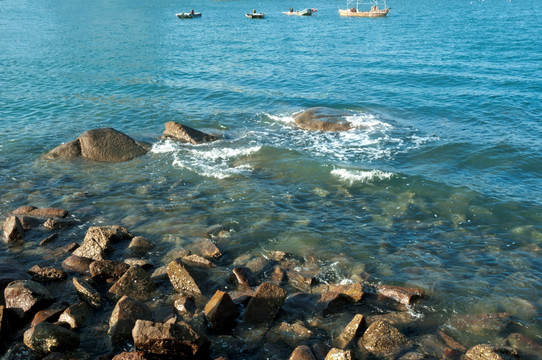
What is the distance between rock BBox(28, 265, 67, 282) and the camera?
34.1ft

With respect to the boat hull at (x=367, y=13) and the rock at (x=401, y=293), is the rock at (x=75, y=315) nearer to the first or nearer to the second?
the rock at (x=401, y=293)

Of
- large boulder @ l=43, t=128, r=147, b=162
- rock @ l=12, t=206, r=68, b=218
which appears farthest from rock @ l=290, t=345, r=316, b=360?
large boulder @ l=43, t=128, r=147, b=162

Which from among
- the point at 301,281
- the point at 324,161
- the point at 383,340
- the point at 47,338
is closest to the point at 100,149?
the point at 324,161

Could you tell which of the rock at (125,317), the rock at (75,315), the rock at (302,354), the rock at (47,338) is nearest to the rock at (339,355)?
the rock at (302,354)

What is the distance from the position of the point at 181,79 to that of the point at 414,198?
2453 centimetres

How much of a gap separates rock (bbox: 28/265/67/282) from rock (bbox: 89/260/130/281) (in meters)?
0.73

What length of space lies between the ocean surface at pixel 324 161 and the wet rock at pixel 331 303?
1225 mm

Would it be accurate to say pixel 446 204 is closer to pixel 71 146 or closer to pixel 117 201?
pixel 117 201

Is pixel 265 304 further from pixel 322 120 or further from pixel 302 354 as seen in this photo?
pixel 322 120

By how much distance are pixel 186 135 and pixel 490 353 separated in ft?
54.3

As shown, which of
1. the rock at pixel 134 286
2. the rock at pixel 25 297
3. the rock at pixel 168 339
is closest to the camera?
the rock at pixel 168 339

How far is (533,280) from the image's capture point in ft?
37.1

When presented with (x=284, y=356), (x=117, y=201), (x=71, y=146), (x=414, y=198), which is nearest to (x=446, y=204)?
(x=414, y=198)

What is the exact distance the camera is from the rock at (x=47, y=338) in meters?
7.87
